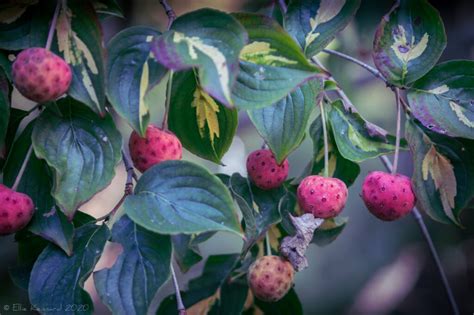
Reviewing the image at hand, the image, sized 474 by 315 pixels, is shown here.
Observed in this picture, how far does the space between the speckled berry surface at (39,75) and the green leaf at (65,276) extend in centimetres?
20

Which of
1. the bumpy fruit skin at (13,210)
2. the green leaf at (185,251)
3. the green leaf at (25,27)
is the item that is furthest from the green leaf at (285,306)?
the green leaf at (25,27)

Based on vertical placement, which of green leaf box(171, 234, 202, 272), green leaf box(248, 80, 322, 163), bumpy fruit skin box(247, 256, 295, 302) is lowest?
green leaf box(171, 234, 202, 272)

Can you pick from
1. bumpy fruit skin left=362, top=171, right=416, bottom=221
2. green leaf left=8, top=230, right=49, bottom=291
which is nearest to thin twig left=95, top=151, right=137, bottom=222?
green leaf left=8, top=230, right=49, bottom=291

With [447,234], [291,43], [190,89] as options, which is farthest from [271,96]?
[447,234]

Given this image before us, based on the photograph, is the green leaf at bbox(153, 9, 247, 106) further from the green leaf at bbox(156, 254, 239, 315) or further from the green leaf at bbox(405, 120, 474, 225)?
the green leaf at bbox(156, 254, 239, 315)

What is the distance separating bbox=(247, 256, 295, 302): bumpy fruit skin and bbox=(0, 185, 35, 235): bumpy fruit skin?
0.32 m

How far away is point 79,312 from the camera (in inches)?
29.4

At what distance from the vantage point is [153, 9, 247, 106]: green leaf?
617 mm

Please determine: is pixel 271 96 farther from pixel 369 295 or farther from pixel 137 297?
pixel 369 295

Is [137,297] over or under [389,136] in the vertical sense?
under

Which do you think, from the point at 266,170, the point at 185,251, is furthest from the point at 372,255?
the point at 266,170

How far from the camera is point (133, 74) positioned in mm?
713

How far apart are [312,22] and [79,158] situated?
0.39m

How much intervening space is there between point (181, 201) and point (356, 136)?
279 mm
